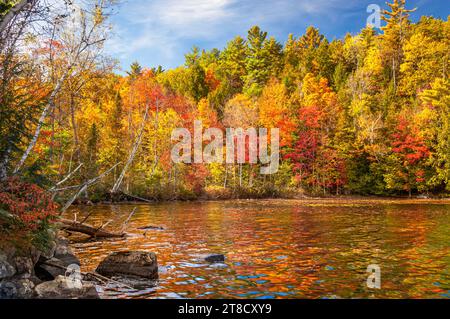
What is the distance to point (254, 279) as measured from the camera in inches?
372

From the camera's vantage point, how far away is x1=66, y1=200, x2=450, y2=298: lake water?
859 cm

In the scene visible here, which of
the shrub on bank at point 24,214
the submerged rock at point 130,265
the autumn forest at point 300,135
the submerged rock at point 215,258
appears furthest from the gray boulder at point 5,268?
the autumn forest at point 300,135

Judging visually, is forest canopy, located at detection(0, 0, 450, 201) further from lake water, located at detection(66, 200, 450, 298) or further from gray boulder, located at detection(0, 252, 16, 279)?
gray boulder, located at detection(0, 252, 16, 279)

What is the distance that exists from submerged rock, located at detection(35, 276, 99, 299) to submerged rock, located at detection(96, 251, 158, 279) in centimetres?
192

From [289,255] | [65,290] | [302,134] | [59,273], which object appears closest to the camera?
[65,290]

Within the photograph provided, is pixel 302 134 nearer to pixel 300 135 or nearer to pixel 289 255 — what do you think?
pixel 300 135

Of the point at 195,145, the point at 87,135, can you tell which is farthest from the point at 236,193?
the point at 87,135

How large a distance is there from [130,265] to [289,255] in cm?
457

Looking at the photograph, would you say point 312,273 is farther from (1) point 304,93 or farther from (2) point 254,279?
(1) point 304,93

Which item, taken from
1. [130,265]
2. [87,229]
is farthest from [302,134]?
[130,265]

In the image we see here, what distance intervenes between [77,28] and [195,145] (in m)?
28.2

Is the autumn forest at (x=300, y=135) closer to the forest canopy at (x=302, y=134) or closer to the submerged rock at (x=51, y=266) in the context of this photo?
the forest canopy at (x=302, y=134)

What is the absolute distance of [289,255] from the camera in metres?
12.2

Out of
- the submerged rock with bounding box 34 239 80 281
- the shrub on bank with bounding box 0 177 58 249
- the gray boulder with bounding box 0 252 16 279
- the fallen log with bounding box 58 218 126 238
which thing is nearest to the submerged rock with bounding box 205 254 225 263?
the submerged rock with bounding box 34 239 80 281
